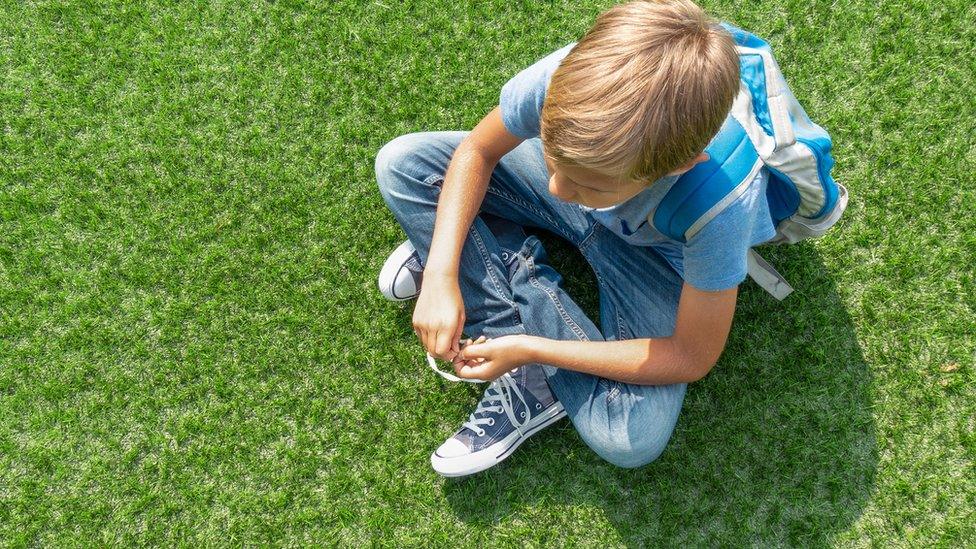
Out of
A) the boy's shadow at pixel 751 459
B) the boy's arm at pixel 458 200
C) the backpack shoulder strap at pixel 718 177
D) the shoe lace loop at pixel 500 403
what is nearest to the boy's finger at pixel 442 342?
the boy's arm at pixel 458 200

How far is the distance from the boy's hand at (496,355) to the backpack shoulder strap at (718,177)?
0.75 m

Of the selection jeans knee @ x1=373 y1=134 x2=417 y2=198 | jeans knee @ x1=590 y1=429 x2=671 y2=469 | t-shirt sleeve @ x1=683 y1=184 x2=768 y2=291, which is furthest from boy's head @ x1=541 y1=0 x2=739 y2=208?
jeans knee @ x1=590 y1=429 x2=671 y2=469

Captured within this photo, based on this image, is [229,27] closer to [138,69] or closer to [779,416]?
[138,69]

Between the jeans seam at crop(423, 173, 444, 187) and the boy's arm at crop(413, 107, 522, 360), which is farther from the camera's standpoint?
the jeans seam at crop(423, 173, 444, 187)

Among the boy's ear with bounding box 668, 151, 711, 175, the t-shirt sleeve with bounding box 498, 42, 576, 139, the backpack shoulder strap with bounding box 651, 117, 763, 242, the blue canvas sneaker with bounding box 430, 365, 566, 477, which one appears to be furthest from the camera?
the blue canvas sneaker with bounding box 430, 365, 566, 477

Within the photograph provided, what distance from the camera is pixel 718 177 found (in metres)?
1.70

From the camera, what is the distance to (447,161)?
95.8 inches

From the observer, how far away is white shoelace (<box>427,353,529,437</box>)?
2.56 meters

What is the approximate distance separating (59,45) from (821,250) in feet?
10.6

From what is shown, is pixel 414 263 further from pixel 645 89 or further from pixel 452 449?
pixel 645 89

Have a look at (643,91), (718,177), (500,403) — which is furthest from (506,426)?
(643,91)

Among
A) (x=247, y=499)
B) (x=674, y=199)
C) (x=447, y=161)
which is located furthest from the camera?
(x=247, y=499)

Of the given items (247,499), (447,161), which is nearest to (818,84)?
(447,161)

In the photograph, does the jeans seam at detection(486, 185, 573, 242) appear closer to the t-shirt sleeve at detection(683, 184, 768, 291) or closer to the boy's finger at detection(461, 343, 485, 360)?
the boy's finger at detection(461, 343, 485, 360)
